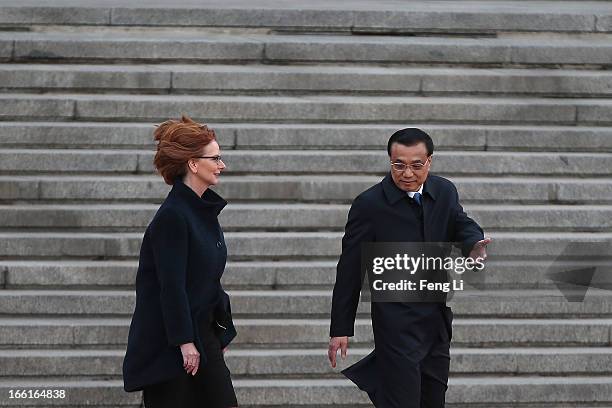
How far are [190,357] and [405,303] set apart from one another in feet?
3.60

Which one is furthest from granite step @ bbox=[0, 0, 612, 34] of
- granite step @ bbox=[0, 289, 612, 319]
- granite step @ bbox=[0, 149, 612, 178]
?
granite step @ bbox=[0, 289, 612, 319]

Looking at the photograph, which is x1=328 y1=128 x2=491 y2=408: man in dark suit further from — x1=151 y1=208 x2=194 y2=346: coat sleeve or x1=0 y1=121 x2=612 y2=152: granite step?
x1=0 y1=121 x2=612 y2=152: granite step

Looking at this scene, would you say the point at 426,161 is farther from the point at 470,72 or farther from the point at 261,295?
the point at 470,72

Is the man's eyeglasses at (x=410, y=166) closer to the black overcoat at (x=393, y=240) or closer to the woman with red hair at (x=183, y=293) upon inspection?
the black overcoat at (x=393, y=240)

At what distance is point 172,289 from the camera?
556cm

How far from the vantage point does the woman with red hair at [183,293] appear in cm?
560

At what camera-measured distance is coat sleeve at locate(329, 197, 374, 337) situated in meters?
6.18

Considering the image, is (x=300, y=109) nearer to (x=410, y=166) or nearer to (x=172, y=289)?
(x=410, y=166)

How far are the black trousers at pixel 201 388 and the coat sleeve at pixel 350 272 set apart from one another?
0.66 meters

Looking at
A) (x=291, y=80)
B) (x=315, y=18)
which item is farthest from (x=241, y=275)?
(x=315, y=18)

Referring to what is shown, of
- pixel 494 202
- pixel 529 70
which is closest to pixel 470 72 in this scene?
pixel 529 70

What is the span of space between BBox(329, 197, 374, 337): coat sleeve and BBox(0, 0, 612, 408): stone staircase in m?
1.76

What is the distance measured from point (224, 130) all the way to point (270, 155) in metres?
0.39

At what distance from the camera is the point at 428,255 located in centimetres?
623
